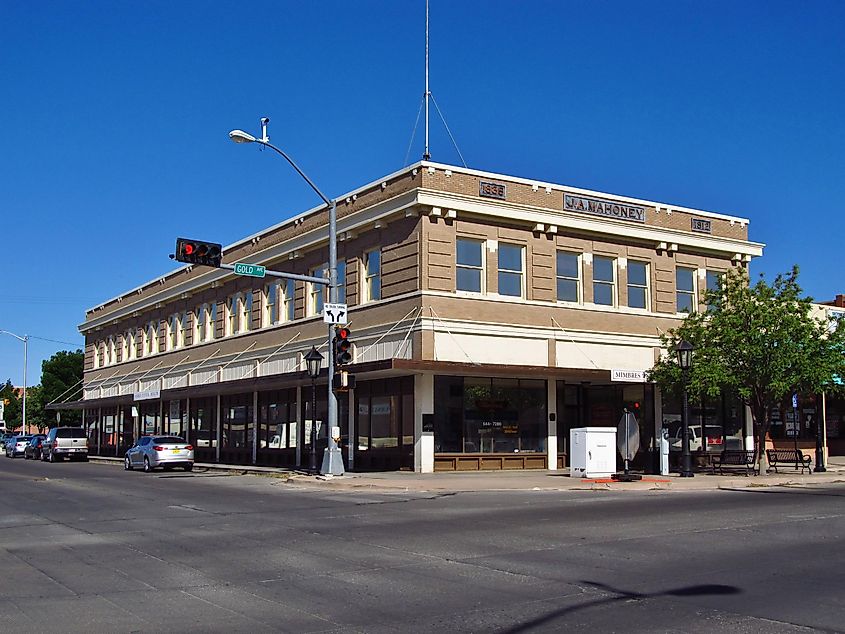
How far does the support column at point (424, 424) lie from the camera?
30156mm

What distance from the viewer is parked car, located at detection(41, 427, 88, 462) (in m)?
50.8

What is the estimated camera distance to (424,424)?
3023 centimetres

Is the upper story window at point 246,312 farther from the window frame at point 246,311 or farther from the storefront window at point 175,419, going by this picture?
the storefront window at point 175,419

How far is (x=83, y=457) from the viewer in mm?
51469

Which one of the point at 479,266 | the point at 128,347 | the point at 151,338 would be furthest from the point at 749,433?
the point at 128,347

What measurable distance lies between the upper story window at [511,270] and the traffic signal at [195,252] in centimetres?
1174

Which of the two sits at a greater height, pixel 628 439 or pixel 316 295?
pixel 316 295

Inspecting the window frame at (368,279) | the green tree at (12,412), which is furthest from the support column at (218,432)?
the green tree at (12,412)

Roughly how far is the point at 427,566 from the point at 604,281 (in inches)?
982

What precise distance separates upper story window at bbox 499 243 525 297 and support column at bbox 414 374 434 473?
4.48 metres

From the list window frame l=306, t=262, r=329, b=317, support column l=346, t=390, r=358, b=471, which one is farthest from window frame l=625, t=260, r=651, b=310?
window frame l=306, t=262, r=329, b=317

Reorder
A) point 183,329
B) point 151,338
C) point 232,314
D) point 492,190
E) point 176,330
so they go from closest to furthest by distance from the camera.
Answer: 1. point 492,190
2. point 232,314
3. point 183,329
4. point 176,330
5. point 151,338

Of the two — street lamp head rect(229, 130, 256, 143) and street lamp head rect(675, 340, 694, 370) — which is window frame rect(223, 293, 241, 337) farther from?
street lamp head rect(675, 340, 694, 370)

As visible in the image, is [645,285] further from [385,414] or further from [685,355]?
[385,414]
